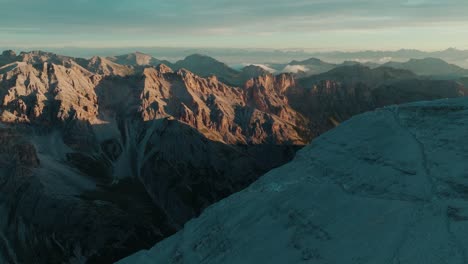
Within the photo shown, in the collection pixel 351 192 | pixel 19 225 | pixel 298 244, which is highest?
pixel 351 192

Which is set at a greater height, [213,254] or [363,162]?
[363,162]

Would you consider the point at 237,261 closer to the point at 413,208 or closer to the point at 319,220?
the point at 319,220

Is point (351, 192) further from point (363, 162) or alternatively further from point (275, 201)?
point (275, 201)

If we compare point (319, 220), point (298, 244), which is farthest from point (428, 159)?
point (298, 244)

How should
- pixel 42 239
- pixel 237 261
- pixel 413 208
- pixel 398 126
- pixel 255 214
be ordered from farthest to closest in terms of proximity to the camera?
1. pixel 42 239
2. pixel 398 126
3. pixel 255 214
4. pixel 237 261
5. pixel 413 208

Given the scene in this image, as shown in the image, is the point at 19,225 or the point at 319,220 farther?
the point at 19,225

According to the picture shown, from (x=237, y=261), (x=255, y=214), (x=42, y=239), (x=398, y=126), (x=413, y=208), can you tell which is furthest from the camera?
(x=42, y=239)

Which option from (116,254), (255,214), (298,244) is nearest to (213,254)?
(255,214)
